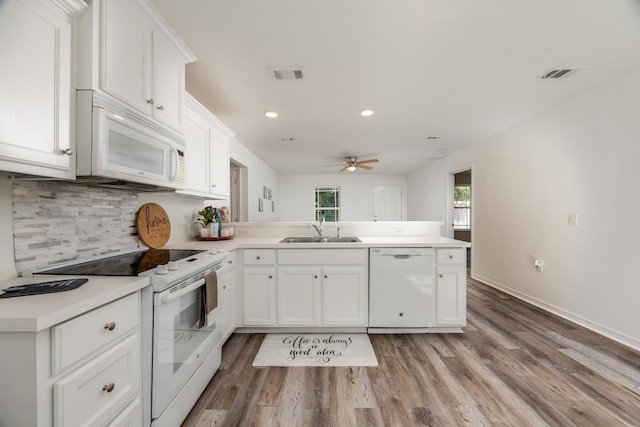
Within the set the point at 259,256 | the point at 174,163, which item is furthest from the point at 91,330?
the point at 259,256

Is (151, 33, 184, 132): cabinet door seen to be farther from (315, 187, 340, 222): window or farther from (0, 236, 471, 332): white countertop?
(315, 187, 340, 222): window

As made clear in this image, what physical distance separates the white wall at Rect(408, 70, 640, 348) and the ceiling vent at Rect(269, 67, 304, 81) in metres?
2.85

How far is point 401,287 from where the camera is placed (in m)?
2.53

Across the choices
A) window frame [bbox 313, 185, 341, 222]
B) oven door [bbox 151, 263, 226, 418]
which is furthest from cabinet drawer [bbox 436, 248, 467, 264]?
window frame [bbox 313, 185, 341, 222]

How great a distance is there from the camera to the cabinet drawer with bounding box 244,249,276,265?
2539 mm

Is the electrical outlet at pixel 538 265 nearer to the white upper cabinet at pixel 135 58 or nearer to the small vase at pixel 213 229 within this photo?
the small vase at pixel 213 229

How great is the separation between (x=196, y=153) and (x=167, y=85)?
2.14ft

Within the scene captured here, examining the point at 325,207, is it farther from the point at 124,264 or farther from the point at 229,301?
the point at 124,264

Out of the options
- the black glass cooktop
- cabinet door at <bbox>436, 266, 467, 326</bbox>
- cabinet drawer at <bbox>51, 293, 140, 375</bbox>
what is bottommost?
cabinet door at <bbox>436, 266, 467, 326</bbox>

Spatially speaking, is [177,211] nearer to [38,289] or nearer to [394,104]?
[38,289]

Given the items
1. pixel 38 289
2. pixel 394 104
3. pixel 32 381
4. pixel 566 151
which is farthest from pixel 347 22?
pixel 566 151

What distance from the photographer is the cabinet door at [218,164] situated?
2568mm

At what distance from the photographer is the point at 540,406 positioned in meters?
1.63

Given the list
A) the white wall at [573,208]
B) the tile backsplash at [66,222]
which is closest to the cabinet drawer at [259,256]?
the tile backsplash at [66,222]
